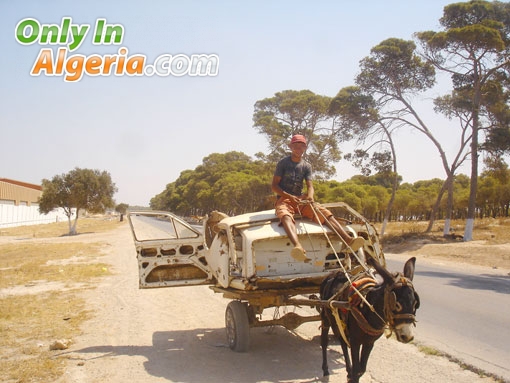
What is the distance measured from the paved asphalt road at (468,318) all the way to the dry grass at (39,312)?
536 cm

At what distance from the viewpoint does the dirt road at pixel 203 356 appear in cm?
584

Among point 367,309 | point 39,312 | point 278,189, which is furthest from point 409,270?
point 39,312

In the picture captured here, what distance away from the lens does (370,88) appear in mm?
30906

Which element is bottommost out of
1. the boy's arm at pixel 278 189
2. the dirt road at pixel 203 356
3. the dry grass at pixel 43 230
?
the dry grass at pixel 43 230

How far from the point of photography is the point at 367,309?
4.79 m

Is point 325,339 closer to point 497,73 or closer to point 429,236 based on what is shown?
point 429,236

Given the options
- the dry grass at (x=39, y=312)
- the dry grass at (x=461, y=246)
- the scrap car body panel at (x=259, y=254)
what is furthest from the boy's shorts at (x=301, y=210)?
the dry grass at (x=461, y=246)

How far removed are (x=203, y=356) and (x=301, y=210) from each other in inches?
95.8

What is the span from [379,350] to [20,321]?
20.9 ft

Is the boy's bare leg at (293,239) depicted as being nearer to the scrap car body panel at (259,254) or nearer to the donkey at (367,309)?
the scrap car body panel at (259,254)

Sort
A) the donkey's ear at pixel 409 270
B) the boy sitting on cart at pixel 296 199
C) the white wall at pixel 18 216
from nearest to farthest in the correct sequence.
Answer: the donkey's ear at pixel 409 270 < the boy sitting on cart at pixel 296 199 < the white wall at pixel 18 216

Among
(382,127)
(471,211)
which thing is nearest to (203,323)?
(471,211)

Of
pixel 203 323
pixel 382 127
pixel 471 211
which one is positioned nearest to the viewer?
pixel 203 323

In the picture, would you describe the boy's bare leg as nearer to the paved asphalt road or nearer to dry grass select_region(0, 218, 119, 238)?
the paved asphalt road
